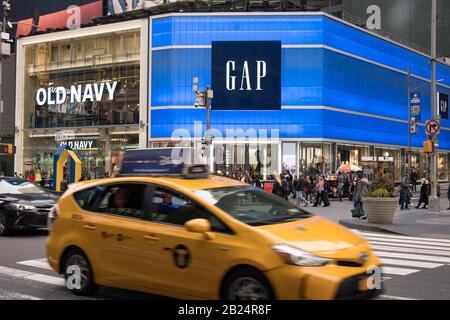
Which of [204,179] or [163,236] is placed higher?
[204,179]

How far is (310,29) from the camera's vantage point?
4816cm

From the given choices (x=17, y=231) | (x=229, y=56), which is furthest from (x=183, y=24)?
(x=17, y=231)

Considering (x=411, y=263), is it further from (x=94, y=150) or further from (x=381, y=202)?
(x=94, y=150)

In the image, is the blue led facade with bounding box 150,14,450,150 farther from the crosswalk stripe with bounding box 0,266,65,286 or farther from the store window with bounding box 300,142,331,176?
the crosswalk stripe with bounding box 0,266,65,286

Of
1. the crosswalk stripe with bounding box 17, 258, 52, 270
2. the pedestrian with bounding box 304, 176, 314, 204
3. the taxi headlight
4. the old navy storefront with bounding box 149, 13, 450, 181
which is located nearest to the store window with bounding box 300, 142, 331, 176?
the old navy storefront with bounding box 149, 13, 450, 181

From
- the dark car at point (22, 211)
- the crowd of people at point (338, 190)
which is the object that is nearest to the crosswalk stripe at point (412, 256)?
the crowd of people at point (338, 190)

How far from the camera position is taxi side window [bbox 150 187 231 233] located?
20.1 feet

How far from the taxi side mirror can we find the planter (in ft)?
38.0

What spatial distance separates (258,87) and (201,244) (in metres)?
42.0

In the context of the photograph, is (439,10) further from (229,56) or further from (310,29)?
(229,56)

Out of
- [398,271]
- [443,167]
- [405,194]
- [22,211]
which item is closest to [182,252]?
[398,271]

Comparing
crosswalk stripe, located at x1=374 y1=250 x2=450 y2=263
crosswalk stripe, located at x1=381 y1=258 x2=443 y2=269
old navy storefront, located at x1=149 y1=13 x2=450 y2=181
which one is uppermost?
old navy storefront, located at x1=149 y1=13 x2=450 y2=181

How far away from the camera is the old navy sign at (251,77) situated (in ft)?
154
